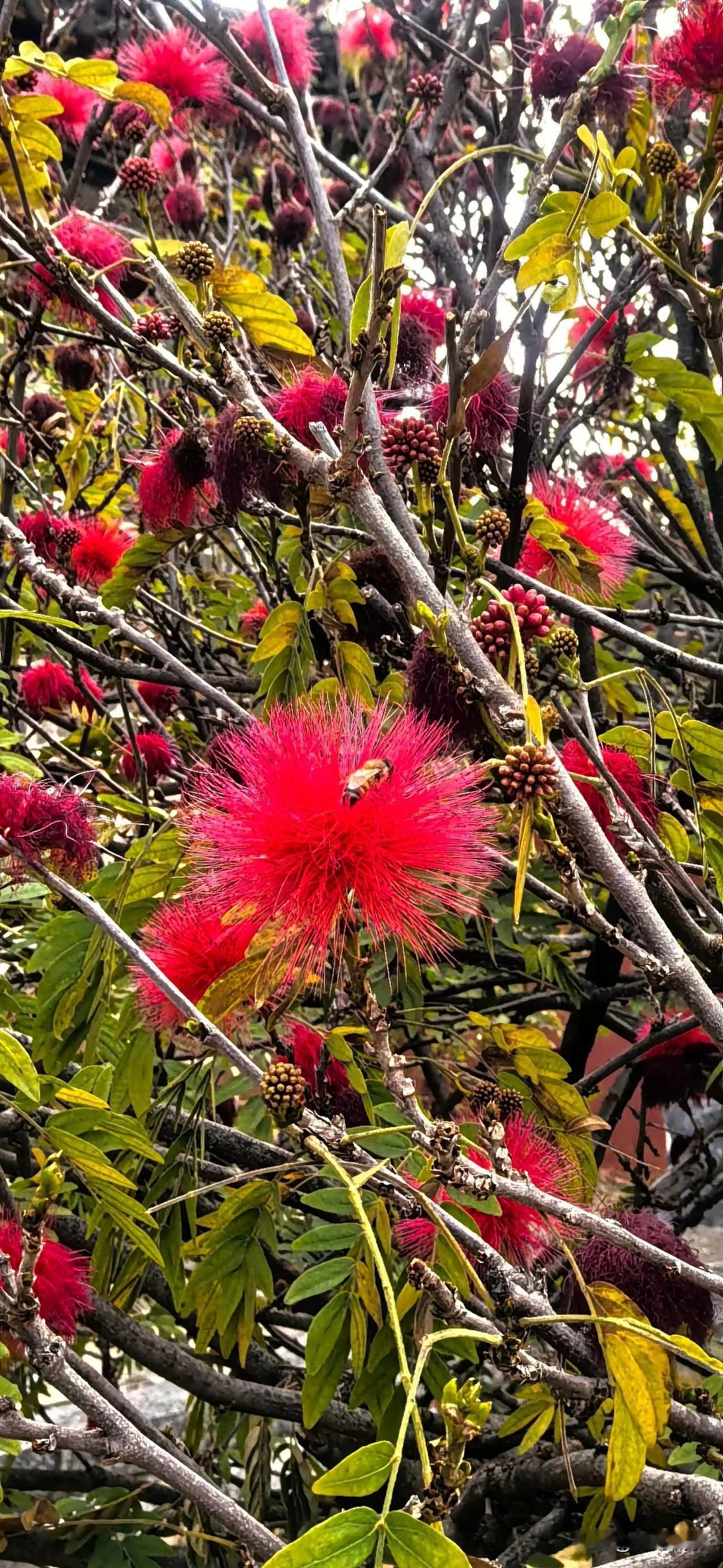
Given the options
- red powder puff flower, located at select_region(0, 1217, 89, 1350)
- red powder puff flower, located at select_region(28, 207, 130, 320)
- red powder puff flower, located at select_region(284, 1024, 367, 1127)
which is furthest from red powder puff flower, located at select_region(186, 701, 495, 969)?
red powder puff flower, located at select_region(28, 207, 130, 320)

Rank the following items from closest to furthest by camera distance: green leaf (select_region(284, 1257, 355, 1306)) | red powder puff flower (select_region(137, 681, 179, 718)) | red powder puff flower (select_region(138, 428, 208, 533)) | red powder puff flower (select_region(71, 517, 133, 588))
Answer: green leaf (select_region(284, 1257, 355, 1306)) → red powder puff flower (select_region(138, 428, 208, 533)) → red powder puff flower (select_region(71, 517, 133, 588)) → red powder puff flower (select_region(137, 681, 179, 718))

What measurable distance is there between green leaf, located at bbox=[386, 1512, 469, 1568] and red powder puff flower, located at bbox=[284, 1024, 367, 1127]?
0.72 metres

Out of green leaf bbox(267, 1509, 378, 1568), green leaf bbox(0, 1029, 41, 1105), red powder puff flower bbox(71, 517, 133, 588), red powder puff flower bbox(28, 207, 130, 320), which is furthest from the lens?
red powder puff flower bbox(71, 517, 133, 588)

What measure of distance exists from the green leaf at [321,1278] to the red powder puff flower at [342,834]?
1.52ft

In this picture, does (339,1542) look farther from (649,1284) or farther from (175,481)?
(175,481)

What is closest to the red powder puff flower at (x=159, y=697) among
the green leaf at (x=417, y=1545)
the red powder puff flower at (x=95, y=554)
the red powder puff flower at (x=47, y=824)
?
the red powder puff flower at (x=95, y=554)

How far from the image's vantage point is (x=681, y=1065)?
2701 millimetres

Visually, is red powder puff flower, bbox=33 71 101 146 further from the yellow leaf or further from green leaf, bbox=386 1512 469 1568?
green leaf, bbox=386 1512 469 1568

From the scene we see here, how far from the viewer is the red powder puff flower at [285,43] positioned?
323 centimetres

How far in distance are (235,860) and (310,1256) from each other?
68.5 inches

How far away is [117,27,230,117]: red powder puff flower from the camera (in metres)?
3.06

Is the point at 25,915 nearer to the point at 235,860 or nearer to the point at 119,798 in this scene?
the point at 119,798

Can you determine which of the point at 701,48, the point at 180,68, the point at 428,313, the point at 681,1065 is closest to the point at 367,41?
the point at 180,68

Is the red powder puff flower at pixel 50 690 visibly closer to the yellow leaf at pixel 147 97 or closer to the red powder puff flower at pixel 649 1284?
the yellow leaf at pixel 147 97
